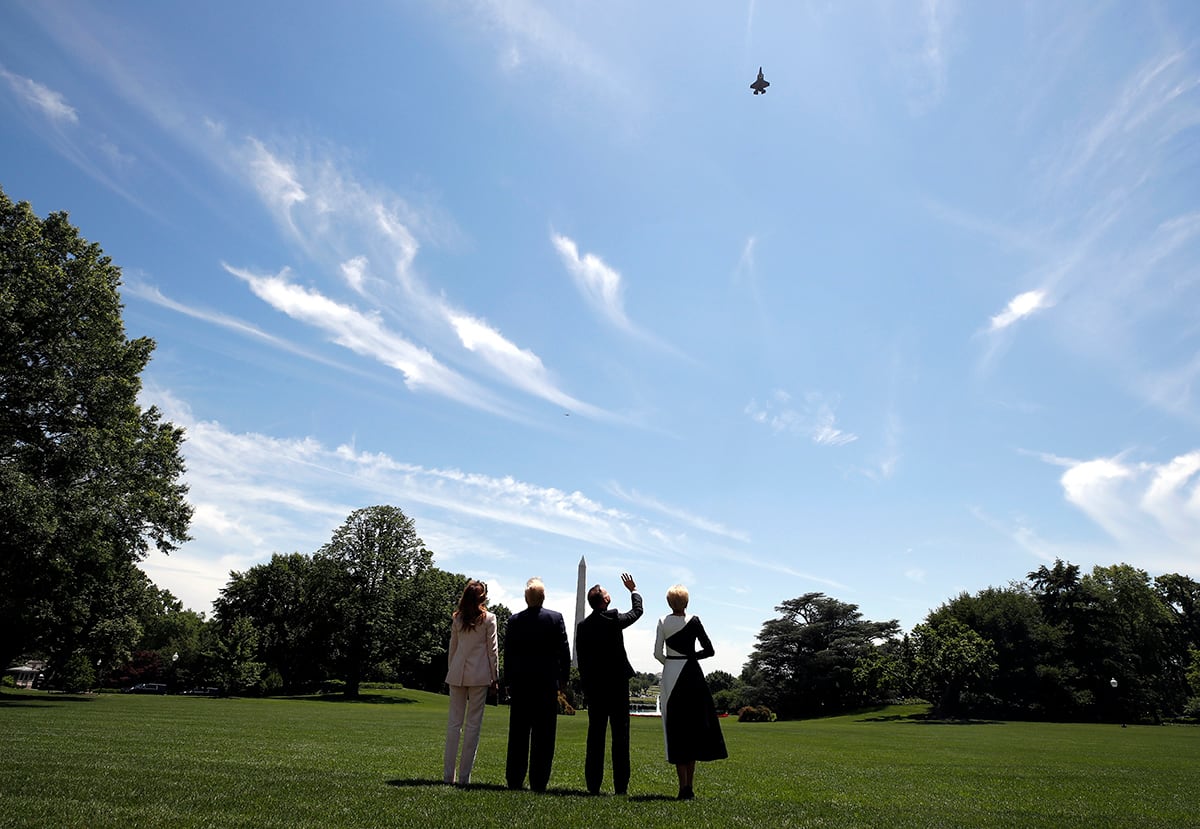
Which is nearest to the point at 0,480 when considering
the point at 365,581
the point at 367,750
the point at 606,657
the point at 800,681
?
the point at 367,750

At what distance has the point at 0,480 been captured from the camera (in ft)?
76.7

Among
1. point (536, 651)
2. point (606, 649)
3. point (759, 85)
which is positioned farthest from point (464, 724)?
point (759, 85)

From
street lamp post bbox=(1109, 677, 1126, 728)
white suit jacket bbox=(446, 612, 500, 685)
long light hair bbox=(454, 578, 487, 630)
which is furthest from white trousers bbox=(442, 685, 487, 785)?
street lamp post bbox=(1109, 677, 1126, 728)

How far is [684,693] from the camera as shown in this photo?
8.16 metres

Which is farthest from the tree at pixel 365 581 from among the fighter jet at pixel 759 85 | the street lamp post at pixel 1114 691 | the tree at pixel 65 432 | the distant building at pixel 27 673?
the distant building at pixel 27 673

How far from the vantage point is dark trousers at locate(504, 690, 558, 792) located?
7953 millimetres

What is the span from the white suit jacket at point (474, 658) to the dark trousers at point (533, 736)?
0.46 m

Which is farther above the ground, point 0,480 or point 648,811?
point 0,480

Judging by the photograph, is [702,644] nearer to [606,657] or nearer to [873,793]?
[606,657]

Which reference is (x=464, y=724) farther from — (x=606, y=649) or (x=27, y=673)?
(x=27, y=673)

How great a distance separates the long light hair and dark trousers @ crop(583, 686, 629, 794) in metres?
1.73

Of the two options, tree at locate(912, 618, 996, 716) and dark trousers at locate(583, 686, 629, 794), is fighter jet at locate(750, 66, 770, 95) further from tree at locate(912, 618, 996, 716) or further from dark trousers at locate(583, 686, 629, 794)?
tree at locate(912, 618, 996, 716)

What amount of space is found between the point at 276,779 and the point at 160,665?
107310 millimetres

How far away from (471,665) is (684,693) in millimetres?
2637
